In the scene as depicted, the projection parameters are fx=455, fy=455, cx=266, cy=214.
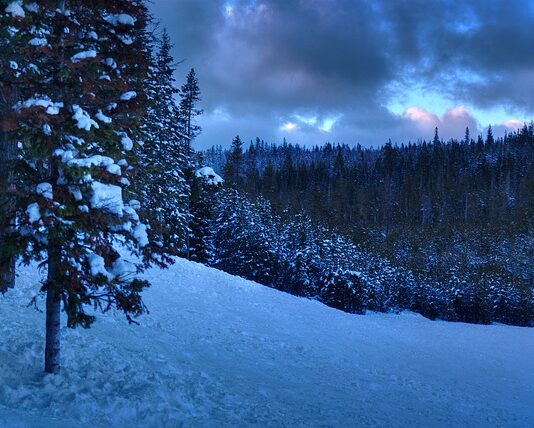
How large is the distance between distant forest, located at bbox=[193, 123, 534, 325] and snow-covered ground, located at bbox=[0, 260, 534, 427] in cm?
2148

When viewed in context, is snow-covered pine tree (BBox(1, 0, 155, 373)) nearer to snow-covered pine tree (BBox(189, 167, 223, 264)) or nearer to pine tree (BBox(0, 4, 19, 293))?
pine tree (BBox(0, 4, 19, 293))

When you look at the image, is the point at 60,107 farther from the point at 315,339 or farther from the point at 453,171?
the point at 453,171

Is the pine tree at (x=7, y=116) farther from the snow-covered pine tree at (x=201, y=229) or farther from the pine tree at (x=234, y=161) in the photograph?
the pine tree at (x=234, y=161)

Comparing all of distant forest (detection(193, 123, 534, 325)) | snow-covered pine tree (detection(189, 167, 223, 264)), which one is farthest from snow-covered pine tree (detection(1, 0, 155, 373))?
distant forest (detection(193, 123, 534, 325))

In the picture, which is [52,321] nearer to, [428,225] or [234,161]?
[234,161]

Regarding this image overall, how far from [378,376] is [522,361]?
11.8 metres

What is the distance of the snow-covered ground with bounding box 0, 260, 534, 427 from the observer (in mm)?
7445

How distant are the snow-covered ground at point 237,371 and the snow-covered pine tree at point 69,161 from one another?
121 centimetres

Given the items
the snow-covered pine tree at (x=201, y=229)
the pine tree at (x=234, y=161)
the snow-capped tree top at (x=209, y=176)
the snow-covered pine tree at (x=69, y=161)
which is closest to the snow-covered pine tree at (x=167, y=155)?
the snow-capped tree top at (x=209, y=176)

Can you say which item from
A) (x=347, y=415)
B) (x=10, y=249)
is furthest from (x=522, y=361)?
(x=10, y=249)

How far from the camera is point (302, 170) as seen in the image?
151625 mm

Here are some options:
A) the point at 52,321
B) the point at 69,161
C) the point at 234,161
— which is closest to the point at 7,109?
the point at 69,161

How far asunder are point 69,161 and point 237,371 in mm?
7334

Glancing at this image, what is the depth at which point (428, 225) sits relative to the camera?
93.9m
